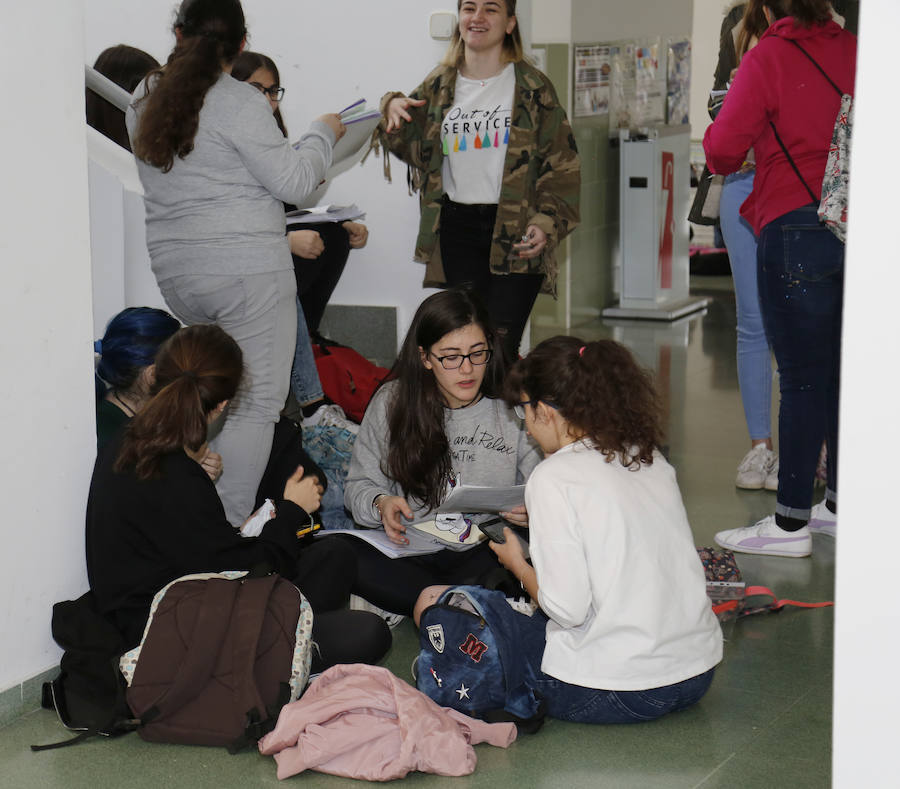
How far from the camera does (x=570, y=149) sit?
13.6 feet

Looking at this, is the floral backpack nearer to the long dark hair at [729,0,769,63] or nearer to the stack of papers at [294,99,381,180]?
the long dark hair at [729,0,769,63]

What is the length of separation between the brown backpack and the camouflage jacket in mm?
1852

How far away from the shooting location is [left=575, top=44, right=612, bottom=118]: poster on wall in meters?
7.81

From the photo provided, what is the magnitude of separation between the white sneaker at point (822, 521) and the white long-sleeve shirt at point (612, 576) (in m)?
1.56

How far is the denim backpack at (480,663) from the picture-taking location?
264cm

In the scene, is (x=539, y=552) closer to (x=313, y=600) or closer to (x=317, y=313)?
(x=313, y=600)

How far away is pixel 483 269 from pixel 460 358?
105 cm

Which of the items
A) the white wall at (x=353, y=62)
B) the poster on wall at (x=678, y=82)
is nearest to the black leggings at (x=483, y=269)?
the white wall at (x=353, y=62)

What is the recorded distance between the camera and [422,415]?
3.29 metres

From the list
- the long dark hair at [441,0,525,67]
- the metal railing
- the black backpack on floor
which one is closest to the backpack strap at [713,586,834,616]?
the black backpack on floor

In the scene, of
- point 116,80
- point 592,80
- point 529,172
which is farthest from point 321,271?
point 592,80

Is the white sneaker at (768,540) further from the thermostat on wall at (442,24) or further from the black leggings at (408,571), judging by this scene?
the thermostat on wall at (442,24)

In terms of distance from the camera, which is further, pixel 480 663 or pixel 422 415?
pixel 422 415

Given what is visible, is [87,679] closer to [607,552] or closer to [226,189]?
[607,552]
